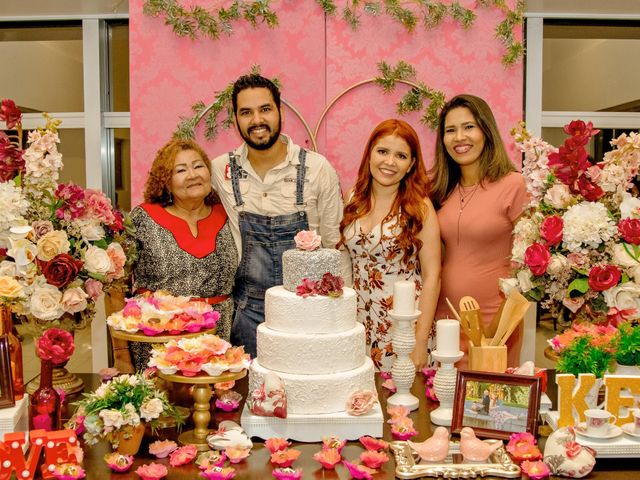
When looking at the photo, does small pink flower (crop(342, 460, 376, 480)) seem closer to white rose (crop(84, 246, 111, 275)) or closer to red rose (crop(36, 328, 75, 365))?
red rose (crop(36, 328, 75, 365))

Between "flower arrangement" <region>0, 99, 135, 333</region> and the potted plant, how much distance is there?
452 millimetres

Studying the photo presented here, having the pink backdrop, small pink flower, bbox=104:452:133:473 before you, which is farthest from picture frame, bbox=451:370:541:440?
the pink backdrop

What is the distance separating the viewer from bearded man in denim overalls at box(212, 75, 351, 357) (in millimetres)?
3184

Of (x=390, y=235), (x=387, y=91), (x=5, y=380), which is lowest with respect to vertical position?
(x=5, y=380)

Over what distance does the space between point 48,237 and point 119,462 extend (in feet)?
2.59

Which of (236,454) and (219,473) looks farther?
(236,454)

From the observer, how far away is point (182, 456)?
1846 millimetres

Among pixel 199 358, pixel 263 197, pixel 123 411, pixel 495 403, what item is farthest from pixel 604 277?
pixel 263 197

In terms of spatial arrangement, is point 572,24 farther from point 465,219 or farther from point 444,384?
point 444,384

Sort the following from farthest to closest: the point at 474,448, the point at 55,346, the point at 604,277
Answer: the point at 604,277
the point at 55,346
the point at 474,448

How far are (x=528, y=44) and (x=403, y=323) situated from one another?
309cm

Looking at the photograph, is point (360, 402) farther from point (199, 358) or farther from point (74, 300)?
point (74, 300)

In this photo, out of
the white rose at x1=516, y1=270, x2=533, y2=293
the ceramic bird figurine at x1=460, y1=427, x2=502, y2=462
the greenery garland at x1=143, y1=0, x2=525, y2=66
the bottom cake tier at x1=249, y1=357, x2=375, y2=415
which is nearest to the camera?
the ceramic bird figurine at x1=460, y1=427, x2=502, y2=462

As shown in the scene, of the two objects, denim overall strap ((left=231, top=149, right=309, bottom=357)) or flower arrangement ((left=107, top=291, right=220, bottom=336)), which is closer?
flower arrangement ((left=107, top=291, right=220, bottom=336))
